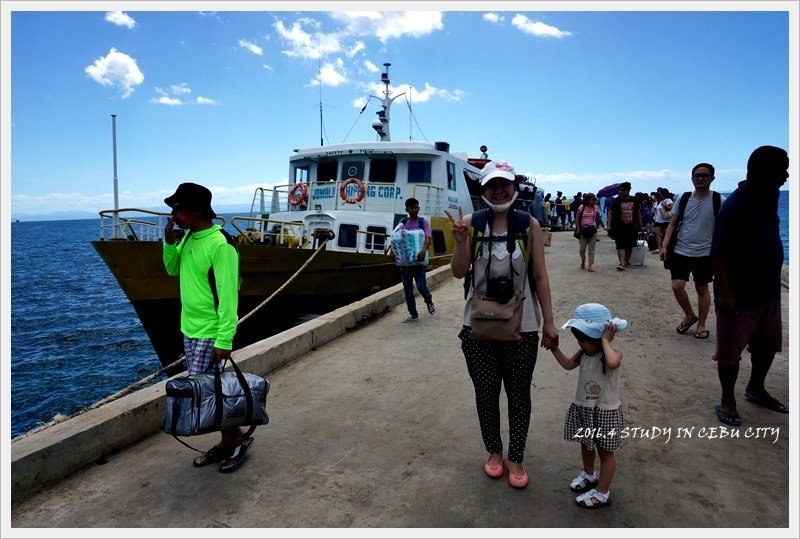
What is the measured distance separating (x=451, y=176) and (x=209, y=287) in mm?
10519

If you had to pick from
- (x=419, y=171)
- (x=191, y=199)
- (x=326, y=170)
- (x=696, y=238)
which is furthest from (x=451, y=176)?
(x=191, y=199)

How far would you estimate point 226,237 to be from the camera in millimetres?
3055

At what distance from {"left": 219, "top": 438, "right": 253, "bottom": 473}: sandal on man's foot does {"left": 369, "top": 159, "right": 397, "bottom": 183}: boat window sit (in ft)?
33.2

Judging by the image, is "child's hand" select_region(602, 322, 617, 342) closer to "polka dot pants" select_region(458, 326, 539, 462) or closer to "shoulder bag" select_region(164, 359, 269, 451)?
"polka dot pants" select_region(458, 326, 539, 462)

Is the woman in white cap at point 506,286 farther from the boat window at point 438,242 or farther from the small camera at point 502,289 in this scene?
the boat window at point 438,242

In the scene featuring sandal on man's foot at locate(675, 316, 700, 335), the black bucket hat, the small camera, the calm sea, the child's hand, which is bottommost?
the calm sea

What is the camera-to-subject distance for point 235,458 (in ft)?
9.87

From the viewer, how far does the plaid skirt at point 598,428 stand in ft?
8.13

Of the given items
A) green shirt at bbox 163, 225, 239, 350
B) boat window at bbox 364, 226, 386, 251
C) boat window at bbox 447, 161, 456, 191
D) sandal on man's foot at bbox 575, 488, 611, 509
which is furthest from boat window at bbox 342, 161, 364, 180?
sandal on man's foot at bbox 575, 488, 611, 509

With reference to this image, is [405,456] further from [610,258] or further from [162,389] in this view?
[610,258]

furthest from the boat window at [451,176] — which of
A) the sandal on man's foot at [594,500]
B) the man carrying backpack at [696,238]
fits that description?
the sandal on man's foot at [594,500]

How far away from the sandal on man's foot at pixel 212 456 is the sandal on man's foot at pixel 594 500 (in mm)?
2107

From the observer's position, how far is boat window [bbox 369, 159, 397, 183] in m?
12.6

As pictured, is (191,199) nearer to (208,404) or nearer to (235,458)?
(208,404)
